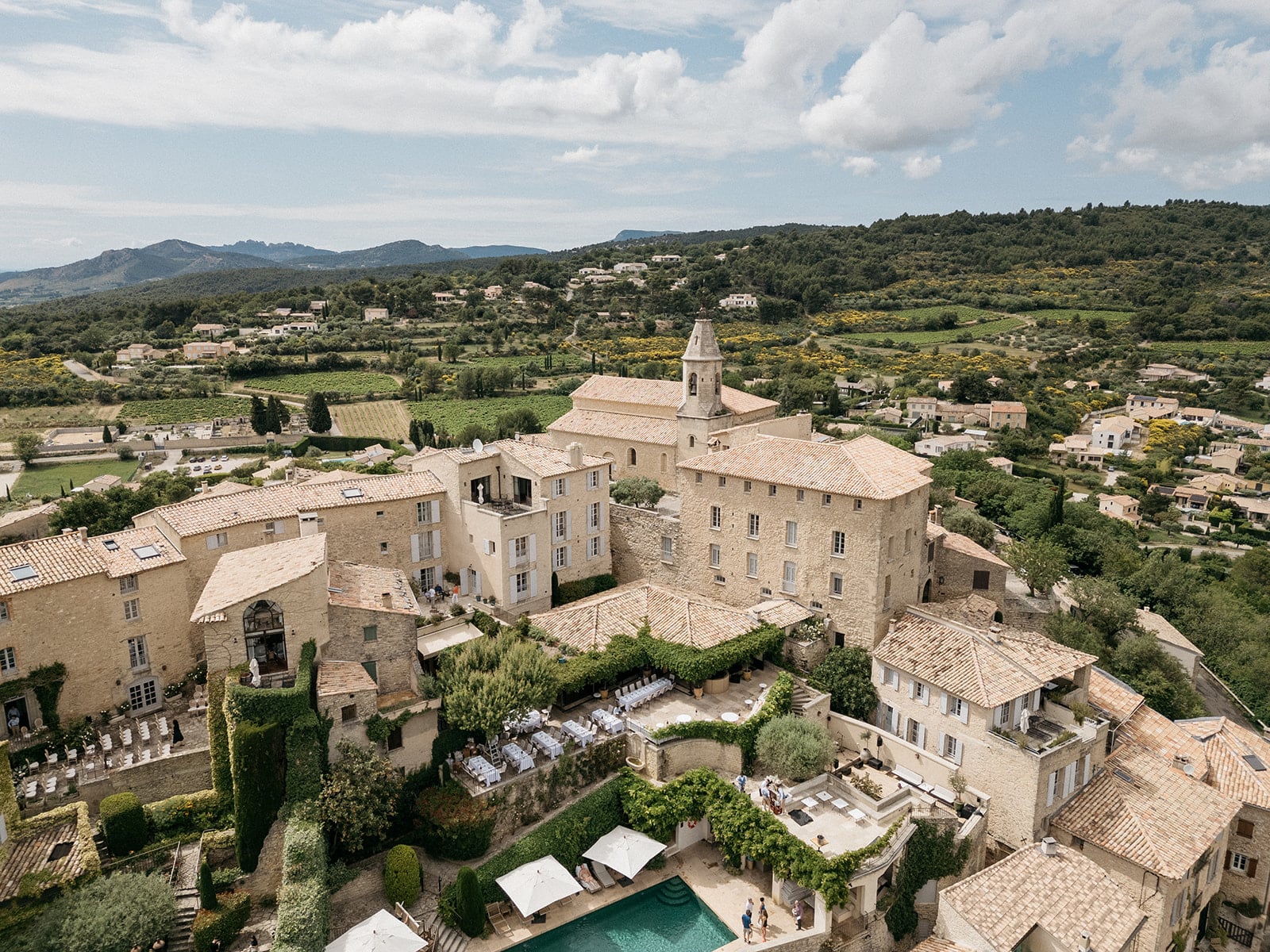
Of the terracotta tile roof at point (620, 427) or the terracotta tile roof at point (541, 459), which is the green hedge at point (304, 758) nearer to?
the terracotta tile roof at point (541, 459)

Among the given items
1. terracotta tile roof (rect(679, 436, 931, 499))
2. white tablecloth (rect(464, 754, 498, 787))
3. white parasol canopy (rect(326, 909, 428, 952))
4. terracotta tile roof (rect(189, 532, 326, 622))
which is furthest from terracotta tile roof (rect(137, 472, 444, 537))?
white parasol canopy (rect(326, 909, 428, 952))

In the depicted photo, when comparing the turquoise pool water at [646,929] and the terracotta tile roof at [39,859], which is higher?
the terracotta tile roof at [39,859]

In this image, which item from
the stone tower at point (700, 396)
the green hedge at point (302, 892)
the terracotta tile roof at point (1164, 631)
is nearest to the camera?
the green hedge at point (302, 892)

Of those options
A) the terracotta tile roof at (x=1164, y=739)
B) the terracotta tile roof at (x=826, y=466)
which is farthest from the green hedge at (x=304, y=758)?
the terracotta tile roof at (x=1164, y=739)

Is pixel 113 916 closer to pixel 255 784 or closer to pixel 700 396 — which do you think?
pixel 255 784

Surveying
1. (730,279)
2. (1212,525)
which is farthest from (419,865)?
(730,279)

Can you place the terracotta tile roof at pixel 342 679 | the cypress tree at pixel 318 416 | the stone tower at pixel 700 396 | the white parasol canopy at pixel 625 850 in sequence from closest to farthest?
the terracotta tile roof at pixel 342 679 < the white parasol canopy at pixel 625 850 < the stone tower at pixel 700 396 < the cypress tree at pixel 318 416
